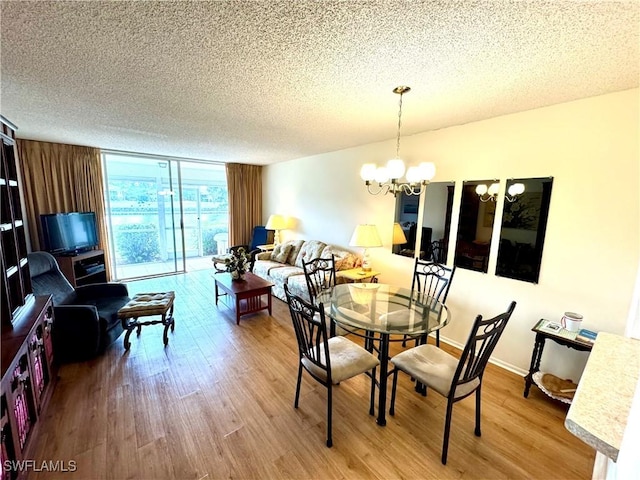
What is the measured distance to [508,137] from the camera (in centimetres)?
251

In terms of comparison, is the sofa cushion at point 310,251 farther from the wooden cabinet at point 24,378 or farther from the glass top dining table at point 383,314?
the wooden cabinet at point 24,378

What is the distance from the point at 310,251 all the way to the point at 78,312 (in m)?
3.07

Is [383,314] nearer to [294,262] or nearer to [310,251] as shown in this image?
[310,251]

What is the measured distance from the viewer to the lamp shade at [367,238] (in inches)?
136

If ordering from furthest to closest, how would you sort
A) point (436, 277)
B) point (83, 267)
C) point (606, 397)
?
point (83, 267)
point (436, 277)
point (606, 397)

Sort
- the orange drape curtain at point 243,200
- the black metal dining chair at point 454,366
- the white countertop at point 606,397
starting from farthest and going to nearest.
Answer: the orange drape curtain at point 243,200 < the black metal dining chair at point 454,366 < the white countertop at point 606,397

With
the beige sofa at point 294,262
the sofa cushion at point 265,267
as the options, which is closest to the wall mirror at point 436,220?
the beige sofa at point 294,262

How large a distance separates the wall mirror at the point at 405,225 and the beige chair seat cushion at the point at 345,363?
1.76 m

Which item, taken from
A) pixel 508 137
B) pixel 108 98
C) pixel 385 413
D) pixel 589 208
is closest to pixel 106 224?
pixel 108 98

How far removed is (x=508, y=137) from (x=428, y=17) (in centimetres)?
181

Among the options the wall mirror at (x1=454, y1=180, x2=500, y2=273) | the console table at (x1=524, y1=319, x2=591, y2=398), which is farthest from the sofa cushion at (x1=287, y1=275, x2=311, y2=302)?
the console table at (x1=524, y1=319, x2=591, y2=398)

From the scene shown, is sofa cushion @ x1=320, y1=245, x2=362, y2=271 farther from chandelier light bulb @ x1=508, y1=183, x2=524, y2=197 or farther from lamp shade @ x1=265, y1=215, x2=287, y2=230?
chandelier light bulb @ x1=508, y1=183, x2=524, y2=197

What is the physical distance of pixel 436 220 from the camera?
3.10 m

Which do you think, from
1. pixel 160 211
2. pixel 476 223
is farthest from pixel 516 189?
pixel 160 211
